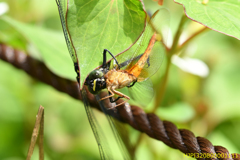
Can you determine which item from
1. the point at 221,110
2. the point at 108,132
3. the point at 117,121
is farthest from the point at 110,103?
the point at 221,110

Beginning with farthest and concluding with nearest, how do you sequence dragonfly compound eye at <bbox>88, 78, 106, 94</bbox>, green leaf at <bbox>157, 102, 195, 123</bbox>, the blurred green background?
the blurred green background, green leaf at <bbox>157, 102, 195, 123</bbox>, dragonfly compound eye at <bbox>88, 78, 106, 94</bbox>

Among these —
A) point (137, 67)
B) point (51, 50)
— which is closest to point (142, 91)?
point (137, 67)

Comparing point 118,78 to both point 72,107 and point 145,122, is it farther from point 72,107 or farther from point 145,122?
point 72,107

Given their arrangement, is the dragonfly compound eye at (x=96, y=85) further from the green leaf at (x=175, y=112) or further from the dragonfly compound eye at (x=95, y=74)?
the green leaf at (x=175, y=112)

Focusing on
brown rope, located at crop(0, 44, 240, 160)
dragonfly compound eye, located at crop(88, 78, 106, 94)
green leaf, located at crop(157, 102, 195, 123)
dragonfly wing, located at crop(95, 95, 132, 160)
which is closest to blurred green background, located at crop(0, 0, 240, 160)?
green leaf, located at crop(157, 102, 195, 123)

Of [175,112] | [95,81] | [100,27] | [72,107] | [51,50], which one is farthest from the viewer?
[72,107]

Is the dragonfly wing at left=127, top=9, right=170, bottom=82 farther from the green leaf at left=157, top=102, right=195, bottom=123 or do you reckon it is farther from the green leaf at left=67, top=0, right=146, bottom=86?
the green leaf at left=157, top=102, right=195, bottom=123
